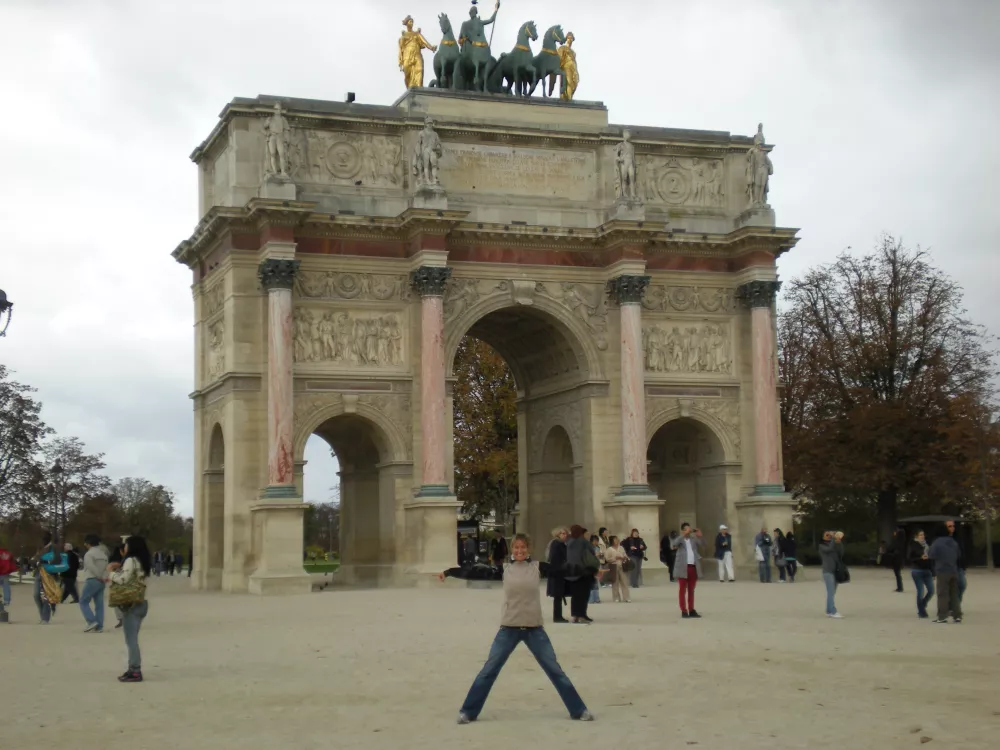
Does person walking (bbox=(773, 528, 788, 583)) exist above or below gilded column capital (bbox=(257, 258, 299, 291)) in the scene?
below

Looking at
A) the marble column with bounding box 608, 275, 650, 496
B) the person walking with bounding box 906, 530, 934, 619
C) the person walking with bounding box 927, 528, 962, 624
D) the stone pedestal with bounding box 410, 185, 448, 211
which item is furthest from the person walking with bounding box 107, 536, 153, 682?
the marble column with bounding box 608, 275, 650, 496

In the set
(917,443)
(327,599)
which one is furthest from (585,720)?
(917,443)

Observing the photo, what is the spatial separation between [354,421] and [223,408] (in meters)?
3.46

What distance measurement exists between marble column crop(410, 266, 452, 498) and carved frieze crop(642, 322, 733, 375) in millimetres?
6331

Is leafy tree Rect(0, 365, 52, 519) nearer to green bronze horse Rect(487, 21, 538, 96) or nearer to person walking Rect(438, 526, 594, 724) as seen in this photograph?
green bronze horse Rect(487, 21, 538, 96)

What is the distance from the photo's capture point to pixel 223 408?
134ft

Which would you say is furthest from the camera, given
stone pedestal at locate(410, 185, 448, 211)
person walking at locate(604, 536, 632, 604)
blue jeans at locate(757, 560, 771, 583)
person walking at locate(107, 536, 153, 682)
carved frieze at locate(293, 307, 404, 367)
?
carved frieze at locate(293, 307, 404, 367)

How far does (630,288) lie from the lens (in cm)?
4159

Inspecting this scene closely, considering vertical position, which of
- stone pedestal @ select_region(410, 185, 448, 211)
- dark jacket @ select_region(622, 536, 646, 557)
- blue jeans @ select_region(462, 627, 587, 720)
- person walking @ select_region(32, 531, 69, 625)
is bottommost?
blue jeans @ select_region(462, 627, 587, 720)

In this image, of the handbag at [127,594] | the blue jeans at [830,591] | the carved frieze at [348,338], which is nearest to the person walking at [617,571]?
the blue jeans at [830,591]

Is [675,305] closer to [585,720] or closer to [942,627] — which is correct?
[942,627]

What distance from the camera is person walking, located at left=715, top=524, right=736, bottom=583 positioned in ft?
128

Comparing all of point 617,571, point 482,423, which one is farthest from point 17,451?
point 617,571

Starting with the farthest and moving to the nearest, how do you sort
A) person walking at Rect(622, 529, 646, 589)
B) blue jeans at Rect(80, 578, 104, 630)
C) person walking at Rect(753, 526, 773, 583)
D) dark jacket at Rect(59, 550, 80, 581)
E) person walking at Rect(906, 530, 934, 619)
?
person walking at Rect(753, 526, 773, 583)
person walking at Rect(622, 529, 646, 589)
dark jacket at Rect(59, 550, 80, 581)
person walking at Rect(906, 530, 934, 619)
blue jeans at Rect(80, 578, 104, 630)
